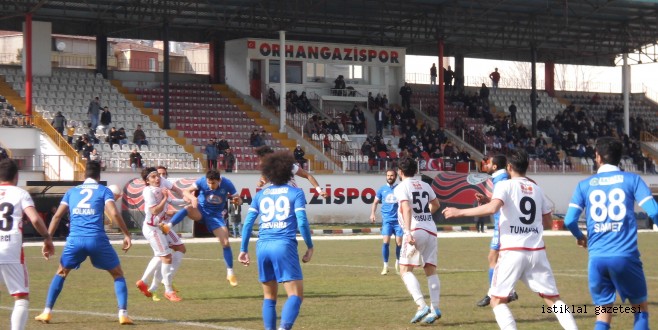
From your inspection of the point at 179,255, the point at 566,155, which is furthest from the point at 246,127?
the point at 179,255

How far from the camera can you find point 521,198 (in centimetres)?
1166

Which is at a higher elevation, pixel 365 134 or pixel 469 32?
pixel 469 32

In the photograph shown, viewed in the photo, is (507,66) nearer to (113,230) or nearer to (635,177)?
(113,230)

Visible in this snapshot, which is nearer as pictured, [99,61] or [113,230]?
[113,230]

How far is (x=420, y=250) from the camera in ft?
47.7

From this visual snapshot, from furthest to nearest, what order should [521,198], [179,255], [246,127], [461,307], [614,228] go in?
[246,127] → [179,255] → [461,307] → [521,198] → [614,228]

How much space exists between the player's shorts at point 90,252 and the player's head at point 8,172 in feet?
7.02

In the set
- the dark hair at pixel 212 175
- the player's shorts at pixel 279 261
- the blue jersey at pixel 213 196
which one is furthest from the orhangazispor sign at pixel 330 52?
the player's shorts at pixel 279 261

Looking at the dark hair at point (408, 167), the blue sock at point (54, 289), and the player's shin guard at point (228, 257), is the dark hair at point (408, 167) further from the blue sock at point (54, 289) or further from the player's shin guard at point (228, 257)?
the player's shin guard at point (228, 257)

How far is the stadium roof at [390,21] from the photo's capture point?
164 ft

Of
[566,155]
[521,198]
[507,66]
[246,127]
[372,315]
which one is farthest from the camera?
[507,66]

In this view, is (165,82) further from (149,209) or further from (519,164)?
(519,164)

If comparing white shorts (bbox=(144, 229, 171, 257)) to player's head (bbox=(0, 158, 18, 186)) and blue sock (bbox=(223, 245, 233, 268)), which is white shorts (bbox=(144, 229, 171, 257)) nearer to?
Result: blue sock (bbox=(223, 245, 233, 268))

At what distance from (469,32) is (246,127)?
52.0 ft
